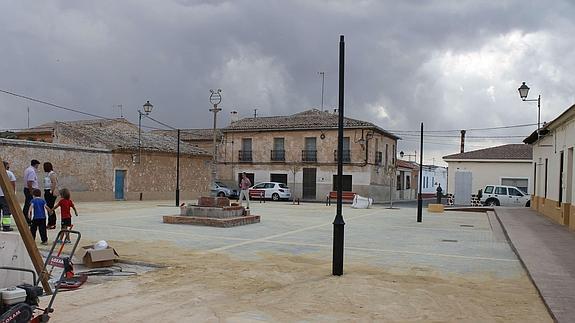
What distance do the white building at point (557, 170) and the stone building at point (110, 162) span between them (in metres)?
20.7

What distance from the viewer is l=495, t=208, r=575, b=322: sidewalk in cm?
602

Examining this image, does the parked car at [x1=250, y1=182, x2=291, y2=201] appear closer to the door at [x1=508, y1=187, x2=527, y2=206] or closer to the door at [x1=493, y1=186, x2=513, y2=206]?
the door at [x1=493, y1=186, x2=513, y2=206]

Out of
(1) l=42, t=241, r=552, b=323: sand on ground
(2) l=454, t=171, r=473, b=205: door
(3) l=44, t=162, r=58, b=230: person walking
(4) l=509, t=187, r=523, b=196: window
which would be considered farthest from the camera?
(2) l=454, t=171, r=473, b=205: door

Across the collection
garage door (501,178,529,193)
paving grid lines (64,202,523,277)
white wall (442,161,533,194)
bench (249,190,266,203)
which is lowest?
bench (249,190,266,203)

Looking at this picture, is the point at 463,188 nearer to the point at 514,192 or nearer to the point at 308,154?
the point at 514,192

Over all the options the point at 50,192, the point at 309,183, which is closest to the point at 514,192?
the point at 309,183

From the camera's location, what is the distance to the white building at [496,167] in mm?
36562

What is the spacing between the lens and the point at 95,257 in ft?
26.6

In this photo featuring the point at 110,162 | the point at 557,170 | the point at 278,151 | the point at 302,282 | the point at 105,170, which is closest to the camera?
the point at 302,282

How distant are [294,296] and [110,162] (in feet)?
79.7

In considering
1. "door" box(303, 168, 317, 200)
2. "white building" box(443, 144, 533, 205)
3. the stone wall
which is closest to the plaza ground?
the stone wall

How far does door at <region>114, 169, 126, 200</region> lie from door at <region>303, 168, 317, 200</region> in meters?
15.7

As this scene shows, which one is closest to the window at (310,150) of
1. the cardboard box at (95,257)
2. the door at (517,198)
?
the door at (517,198)

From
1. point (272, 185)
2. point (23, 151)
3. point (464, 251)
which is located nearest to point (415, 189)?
point (272, 185)
